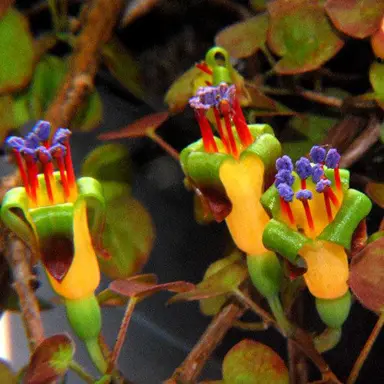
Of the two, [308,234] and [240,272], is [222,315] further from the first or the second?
[308,234]

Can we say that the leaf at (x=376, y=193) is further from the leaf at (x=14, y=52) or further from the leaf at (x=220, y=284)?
the leaf at (x=14, y=52)

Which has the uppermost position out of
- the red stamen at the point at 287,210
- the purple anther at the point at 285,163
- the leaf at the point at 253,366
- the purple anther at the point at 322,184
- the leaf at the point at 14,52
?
the leaf at the point at 14,52

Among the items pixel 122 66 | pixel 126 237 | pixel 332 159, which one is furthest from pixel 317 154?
pixel 122 66

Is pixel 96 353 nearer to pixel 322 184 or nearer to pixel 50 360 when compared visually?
pixel 50 360

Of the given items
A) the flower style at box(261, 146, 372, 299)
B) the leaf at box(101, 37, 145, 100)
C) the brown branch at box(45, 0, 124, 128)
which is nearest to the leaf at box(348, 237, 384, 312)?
the flower style at box(261, 146, 372, 299)

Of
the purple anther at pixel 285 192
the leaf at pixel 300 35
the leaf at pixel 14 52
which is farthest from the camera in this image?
the leaf at pixel 14 52

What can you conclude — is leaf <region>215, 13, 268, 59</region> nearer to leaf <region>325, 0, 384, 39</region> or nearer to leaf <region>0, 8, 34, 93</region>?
leaf <region>325, 0, 384, 39</region>

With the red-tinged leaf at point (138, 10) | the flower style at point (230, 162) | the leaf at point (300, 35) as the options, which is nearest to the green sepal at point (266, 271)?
the flower style at point (230, 162)

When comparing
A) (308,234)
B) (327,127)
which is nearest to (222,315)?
(308,234)
